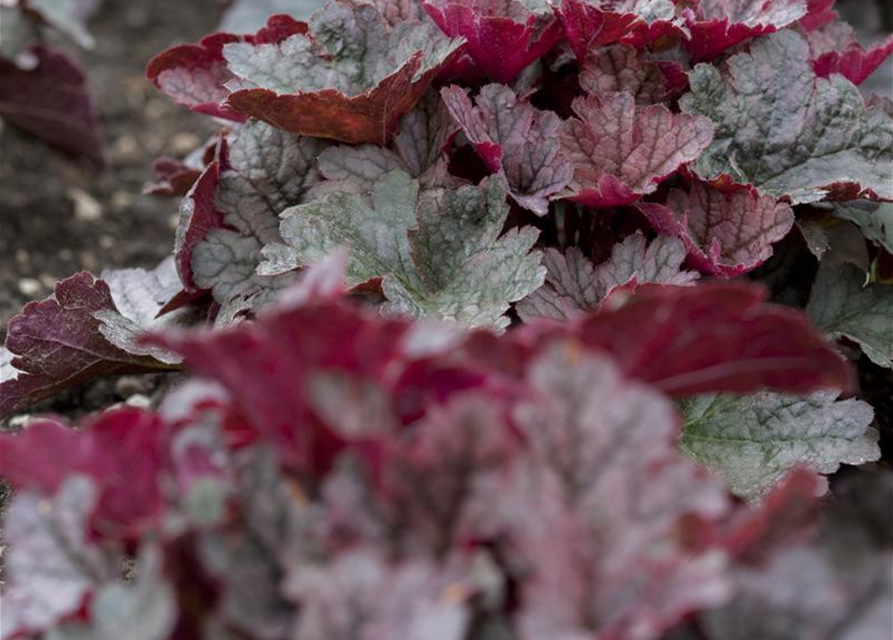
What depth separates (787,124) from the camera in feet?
4.33

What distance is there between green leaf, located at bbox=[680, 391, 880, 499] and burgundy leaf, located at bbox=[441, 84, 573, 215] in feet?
1.01

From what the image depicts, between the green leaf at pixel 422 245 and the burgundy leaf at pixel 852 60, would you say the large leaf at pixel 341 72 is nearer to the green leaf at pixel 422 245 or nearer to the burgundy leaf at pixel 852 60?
the green leaf at pixel 422 245

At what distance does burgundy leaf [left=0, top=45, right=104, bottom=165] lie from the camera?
231 cm

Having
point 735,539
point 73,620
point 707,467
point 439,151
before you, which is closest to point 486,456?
point 735,539

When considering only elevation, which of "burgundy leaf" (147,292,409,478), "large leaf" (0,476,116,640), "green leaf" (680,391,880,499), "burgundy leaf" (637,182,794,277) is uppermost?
"burgundy leaf" (147,292,409,478)

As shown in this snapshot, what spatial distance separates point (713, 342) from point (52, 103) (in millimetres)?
1946

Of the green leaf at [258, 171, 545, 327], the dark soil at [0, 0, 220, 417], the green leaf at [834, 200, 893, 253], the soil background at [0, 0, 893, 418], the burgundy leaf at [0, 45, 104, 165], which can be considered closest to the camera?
the green leaf at [258, 171, 545, 327]

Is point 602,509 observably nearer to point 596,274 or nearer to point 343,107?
point 596,274

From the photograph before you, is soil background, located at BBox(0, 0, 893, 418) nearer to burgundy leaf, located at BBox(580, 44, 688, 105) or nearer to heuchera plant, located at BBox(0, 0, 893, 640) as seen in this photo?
heuchera plant, located at BBox(0, 0, 893, 640)

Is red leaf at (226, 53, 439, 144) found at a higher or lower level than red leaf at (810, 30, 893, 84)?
higher

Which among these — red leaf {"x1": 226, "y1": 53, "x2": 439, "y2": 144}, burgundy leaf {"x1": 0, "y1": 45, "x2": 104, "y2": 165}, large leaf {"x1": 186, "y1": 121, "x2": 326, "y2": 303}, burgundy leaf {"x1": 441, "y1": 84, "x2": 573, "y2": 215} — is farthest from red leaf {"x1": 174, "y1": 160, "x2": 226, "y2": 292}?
burgundy leaf {"x1": 0, "y1": 45, "x2": 104, "y2": 165}

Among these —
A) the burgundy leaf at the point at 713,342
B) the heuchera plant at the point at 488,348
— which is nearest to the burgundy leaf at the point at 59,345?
the heuchera plant at the point at 488,348

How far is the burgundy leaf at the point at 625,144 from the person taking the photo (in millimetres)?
1213

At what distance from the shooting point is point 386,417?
0.71 meters
